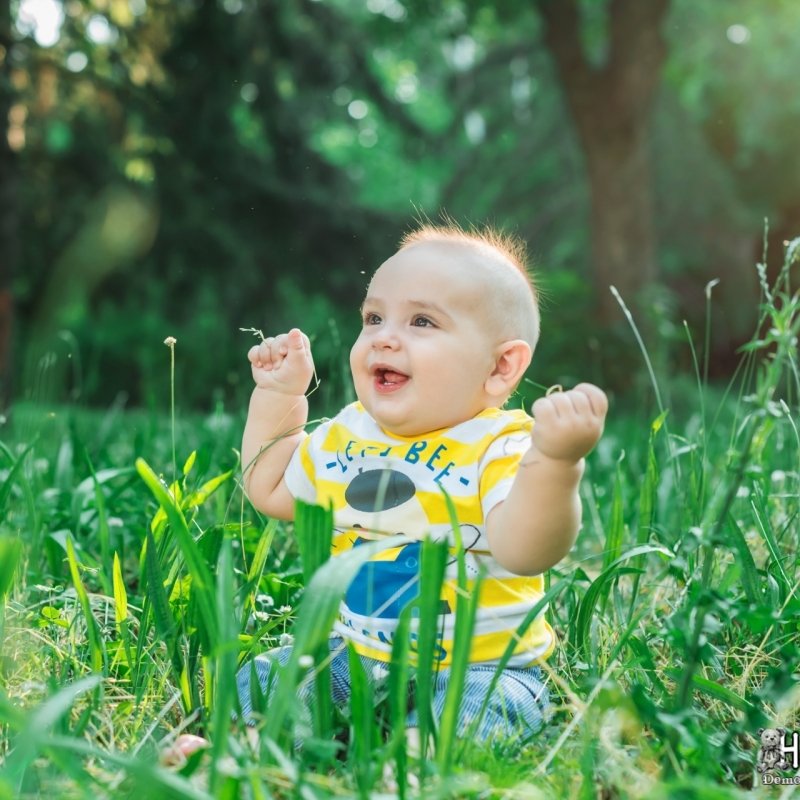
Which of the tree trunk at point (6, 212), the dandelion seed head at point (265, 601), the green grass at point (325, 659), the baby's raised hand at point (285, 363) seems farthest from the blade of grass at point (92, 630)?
the tree trunk at point (6, 212)

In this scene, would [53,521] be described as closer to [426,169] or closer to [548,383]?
[548,383]

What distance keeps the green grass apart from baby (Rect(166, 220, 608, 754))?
92 millimetres

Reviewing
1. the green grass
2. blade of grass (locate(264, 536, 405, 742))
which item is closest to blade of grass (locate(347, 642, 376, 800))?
the green grass

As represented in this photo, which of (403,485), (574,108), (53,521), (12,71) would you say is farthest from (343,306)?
(403,485)

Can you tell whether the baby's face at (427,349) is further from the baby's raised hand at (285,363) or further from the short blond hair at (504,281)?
the baby's raised hand at (285,363)

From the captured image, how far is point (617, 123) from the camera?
1005 cm

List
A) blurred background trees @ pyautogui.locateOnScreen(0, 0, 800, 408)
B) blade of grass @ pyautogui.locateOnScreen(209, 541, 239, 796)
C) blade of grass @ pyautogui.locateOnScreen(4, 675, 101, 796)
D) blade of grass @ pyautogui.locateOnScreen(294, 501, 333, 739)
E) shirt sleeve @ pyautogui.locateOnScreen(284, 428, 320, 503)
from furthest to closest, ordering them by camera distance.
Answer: blurred background trees @ pyautogui.locateOnScreen(0, 0, 800, 408)
shirt sleeve @ pyautogui.locateOnScreen(284, 428, 320, 503)
blade of grass @ pyautogui.locateOnScreen(294, 501, 333, 739)
blade of grass @ pyautogui.locateOnScreen(209, 541, 239, 796)
blade of grass @ pyautogui.locateOnScreen(4, 675, 101, 796)

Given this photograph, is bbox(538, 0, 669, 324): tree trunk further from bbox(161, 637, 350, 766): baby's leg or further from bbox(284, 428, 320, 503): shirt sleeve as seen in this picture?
bbox(161, 637, 350, 766): baby's leg

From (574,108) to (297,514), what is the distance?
9.63m

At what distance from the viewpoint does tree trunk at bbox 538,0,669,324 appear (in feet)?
32.5

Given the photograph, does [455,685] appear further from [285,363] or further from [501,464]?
[285,363]

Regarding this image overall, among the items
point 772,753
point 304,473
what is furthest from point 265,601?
point 772,753

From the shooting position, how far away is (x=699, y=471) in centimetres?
188

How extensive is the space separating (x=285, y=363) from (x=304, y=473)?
0.20 metres
